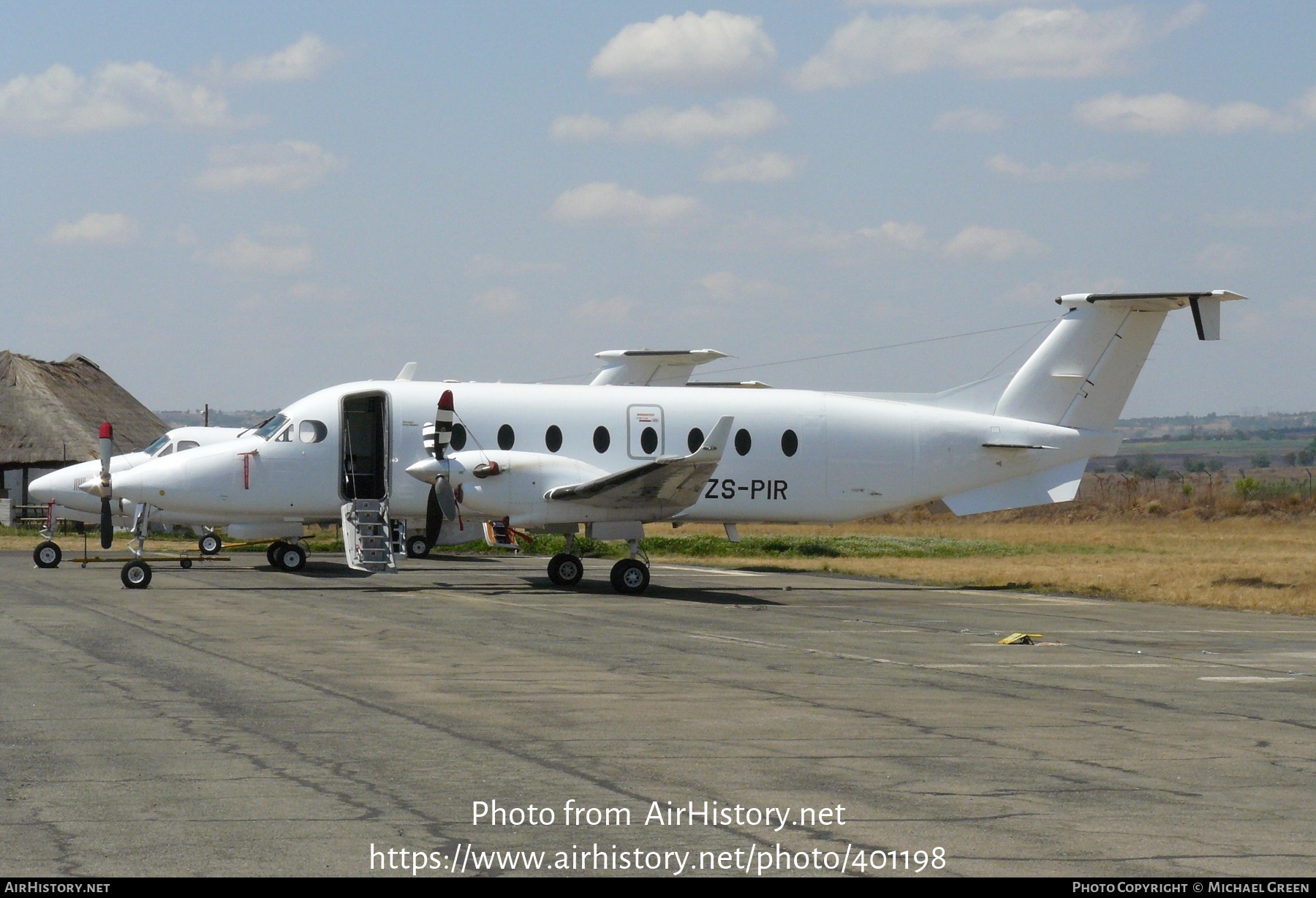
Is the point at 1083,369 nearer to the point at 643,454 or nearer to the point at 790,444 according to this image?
the point at 790,444

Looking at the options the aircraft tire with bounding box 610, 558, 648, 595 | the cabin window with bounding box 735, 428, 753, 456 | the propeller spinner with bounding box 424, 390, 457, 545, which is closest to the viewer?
the propeller spinner with bounding box 424, 390, 457, 545

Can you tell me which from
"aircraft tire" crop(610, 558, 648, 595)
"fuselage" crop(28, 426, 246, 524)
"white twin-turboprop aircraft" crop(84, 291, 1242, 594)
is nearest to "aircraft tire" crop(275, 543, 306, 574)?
"white twin-turboprop aircraft" crop(84, 291, 1242, 594)

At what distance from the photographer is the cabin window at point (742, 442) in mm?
24844

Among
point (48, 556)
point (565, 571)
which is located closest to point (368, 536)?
point (565, 571)

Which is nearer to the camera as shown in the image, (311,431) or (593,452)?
(311,431)

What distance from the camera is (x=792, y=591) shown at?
24.9m

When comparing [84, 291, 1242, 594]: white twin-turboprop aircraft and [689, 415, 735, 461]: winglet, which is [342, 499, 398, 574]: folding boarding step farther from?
[689, 415, 735, 461]: winglet

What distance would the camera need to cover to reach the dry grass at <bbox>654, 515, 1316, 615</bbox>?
81.9ft

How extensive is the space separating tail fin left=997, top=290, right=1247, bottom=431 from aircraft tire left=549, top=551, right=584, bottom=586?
8616 millimetres

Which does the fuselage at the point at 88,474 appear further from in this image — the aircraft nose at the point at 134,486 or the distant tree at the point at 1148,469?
the distant tree at the point at 1148,469

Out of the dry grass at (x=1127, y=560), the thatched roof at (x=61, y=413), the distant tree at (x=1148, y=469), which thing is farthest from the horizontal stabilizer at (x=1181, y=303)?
the distant tree at (x=1148, y=469)

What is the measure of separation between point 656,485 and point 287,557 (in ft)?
30.5

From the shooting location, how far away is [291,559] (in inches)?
1096
